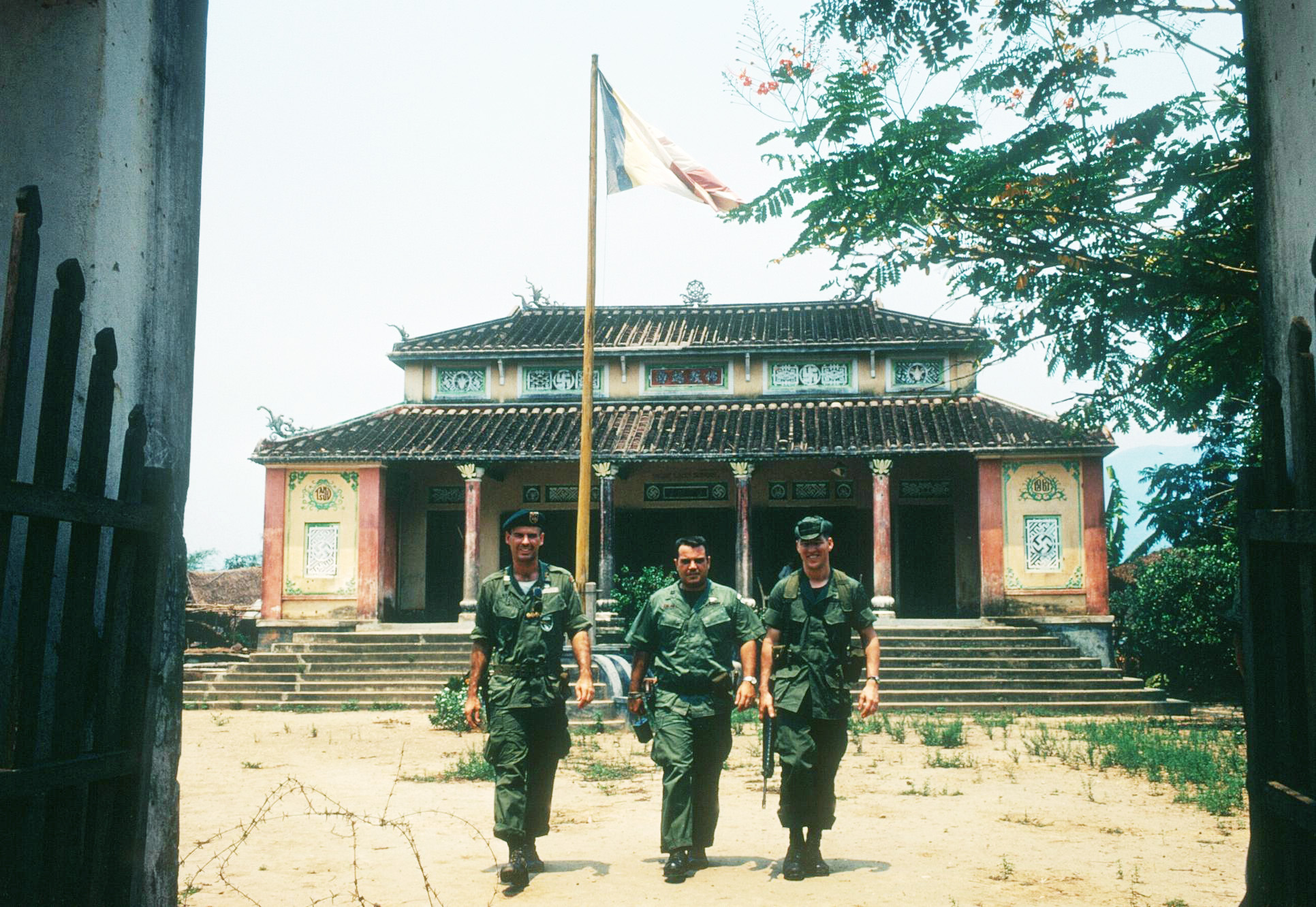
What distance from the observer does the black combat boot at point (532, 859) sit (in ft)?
19.4

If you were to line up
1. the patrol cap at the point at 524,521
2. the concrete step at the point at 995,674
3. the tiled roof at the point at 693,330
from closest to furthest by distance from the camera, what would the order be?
the patrol cap at the point at 524,521 → the concrete step at the point at 995,674 → the tiled roof at the point at 693,330

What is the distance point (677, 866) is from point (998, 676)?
11.2 meters

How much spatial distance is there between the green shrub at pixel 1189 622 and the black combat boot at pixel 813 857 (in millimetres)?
12381

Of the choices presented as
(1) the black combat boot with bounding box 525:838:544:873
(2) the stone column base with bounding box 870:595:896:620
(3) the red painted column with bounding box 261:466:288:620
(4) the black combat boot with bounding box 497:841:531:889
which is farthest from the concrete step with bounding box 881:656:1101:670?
(4) the black combat boot with bounding box 497:841:531:889

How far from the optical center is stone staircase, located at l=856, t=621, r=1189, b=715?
49.7ft

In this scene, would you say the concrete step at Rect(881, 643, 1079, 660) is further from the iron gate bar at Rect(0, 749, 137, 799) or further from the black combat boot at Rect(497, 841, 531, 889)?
the iron gate bar at Rect(0, 749, 137, 799)

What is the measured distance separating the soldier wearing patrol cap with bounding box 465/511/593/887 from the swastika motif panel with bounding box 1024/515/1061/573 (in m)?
13.6

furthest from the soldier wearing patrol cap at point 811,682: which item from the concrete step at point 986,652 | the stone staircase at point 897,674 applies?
the concrete step at point 986,652

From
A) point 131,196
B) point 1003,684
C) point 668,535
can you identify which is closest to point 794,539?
point 668,535

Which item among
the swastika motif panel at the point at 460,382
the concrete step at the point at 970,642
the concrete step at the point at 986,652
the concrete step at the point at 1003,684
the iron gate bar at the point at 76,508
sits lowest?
the concrete step at the point at 1003,684

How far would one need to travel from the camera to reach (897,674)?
53.0 feet

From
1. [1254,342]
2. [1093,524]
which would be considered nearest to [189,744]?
[1254,342]

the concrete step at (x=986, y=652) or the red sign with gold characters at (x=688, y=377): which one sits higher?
the red sign with gold characters at (x=688, y=377)

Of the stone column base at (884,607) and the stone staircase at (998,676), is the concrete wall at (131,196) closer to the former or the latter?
the stone staircase at (998,676)
